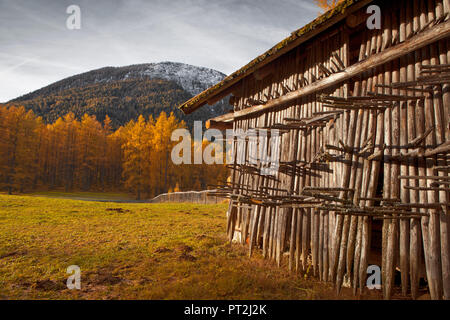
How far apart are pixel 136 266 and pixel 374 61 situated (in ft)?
23.1

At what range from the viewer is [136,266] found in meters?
5.91

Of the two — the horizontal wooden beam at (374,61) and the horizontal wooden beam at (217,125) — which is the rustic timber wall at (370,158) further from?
the horizontal wooden beam at (217,125)

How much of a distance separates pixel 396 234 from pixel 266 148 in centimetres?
422

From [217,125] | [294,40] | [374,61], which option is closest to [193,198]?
[217,125]

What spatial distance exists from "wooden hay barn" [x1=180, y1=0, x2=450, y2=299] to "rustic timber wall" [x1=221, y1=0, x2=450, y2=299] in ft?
0.07

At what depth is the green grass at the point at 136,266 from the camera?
14.6 ft

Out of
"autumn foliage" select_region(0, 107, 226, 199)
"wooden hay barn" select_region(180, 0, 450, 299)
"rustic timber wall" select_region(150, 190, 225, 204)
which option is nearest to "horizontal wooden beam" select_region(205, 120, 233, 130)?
"wooden hay barn" select_region(180, 0, 450, 299)

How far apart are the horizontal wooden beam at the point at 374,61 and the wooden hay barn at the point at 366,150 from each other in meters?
0.02

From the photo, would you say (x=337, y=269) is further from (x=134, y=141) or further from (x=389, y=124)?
(x=134, y=141)

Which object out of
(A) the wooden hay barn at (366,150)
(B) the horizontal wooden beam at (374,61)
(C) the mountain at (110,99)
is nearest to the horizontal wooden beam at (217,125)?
(B) the horizontal wooden beam at (374,61)

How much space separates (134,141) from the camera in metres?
37.1

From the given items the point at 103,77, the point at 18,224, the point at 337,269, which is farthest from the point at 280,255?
the point at 103,77

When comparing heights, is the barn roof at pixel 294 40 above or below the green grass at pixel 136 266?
above

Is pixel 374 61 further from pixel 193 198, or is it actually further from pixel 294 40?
pixel 193 198
